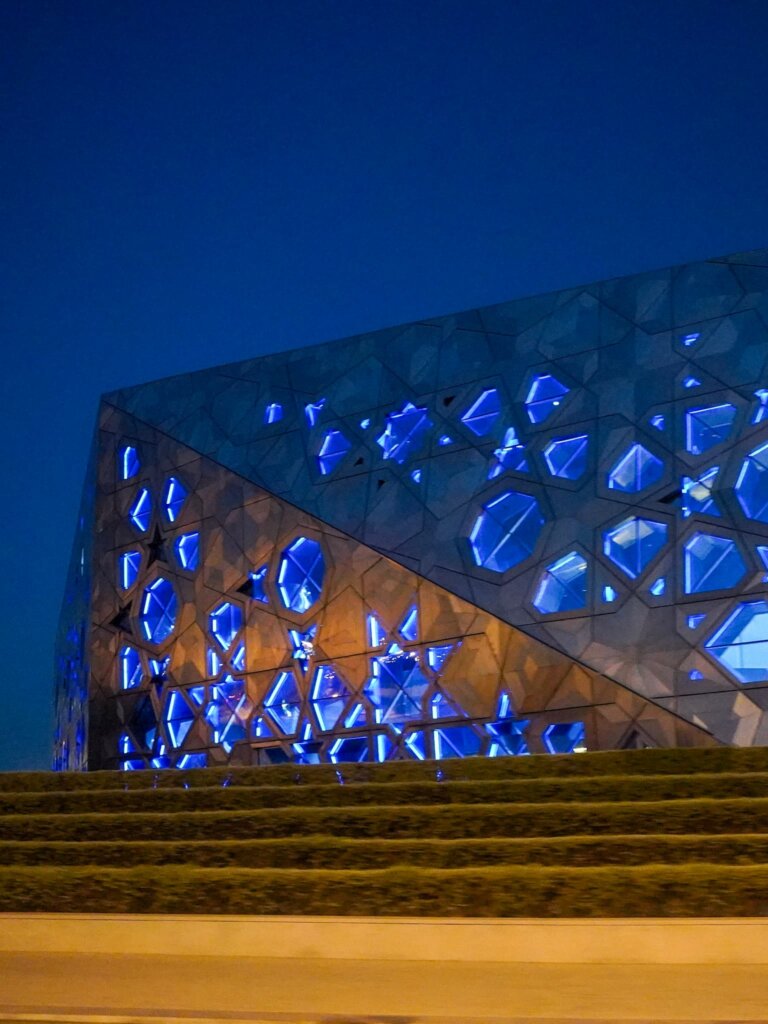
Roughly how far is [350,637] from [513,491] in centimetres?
462

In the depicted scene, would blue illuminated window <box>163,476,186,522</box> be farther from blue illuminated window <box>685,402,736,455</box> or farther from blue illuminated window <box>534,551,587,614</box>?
blue illuminated window <box>685,402,736,455</box>

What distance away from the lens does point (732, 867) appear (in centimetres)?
929

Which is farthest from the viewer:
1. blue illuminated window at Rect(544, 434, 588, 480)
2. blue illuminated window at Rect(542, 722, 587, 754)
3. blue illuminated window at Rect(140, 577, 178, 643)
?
blue illuminated window at Rect(140, 577, 178, 643)

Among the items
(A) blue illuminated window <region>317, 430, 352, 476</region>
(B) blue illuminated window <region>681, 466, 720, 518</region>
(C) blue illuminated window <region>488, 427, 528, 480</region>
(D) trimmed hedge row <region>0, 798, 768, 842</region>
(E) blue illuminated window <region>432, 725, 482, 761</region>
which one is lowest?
(D) trimmed hedge row <region>0, 798, 768, 842</region>

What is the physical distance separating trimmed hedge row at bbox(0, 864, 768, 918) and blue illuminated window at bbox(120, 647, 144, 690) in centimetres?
1528

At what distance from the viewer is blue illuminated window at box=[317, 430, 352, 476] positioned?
2412cm

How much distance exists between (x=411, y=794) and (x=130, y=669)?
1491cm

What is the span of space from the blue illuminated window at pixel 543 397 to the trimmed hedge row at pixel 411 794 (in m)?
9.83

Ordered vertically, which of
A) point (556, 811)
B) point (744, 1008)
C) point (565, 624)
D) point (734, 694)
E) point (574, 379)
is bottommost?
point (744, 1008)

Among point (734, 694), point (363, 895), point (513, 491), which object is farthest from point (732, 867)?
Result: point (513, 491)

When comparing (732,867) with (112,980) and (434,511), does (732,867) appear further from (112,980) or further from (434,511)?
(434,511)

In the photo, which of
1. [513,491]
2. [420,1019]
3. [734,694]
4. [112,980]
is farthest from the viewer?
[513,491]

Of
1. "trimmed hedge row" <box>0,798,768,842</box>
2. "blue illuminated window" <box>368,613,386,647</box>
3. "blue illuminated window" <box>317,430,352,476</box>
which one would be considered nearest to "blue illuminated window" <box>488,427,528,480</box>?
"blue illuminated window" <box>317,430,352,476</box>

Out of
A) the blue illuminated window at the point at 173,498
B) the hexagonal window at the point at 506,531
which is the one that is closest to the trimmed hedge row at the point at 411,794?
the hexagonal window at the point at 506,531
